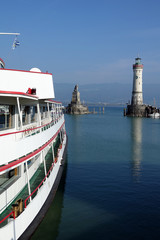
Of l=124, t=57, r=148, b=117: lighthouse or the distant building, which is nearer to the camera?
l=124, t=57, r=148, b=117: lighthouse

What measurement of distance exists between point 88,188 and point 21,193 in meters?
7.83

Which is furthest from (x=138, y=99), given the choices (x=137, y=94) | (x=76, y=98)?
(x=76, y=98)

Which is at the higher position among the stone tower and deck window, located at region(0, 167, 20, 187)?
the stone tower

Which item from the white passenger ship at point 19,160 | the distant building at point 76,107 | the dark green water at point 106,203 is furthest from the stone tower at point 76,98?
the white passenger ship at point 19,160

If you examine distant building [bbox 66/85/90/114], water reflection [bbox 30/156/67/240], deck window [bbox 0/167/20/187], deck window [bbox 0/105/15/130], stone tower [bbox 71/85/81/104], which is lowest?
water reflection [bbox 30/156/67/240]

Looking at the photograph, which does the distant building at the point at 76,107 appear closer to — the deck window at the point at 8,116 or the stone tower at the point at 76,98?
the stone tower at the point at 76,98

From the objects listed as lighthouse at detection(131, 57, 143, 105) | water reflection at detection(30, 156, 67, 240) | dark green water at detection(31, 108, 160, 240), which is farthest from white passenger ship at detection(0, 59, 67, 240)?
lighthouse at detection(131, 57, 143, 105)

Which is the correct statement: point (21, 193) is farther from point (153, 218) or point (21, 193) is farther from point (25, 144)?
point (153, 218)

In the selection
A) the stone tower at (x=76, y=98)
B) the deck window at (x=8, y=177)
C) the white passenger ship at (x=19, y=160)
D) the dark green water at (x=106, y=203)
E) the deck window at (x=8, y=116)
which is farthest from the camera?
the stone tower at (x=76, y=98)

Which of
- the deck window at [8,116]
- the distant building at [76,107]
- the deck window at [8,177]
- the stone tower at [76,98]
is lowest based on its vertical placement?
the deck window at [8,177]

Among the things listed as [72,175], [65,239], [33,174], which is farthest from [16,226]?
[72,175]

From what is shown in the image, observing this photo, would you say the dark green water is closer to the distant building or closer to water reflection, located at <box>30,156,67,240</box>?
water reflection, located at <box>30,156,67,240</box>

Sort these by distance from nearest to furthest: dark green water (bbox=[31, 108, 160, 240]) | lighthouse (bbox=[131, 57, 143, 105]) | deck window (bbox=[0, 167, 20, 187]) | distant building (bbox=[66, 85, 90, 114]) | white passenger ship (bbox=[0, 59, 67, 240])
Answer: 1. white passenger ship (bbox=[0, 59, 67, 240])
2. deck window (bbox=[0, 167, 20, 187])
3. dark green water (bbox=[31, 108, 160, 240])
4. lighthouse (bbox=[131, 57, 143, 105])
5. distant building (bbox=[66, 85, 90, 114])

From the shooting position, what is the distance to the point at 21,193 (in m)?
12.4
